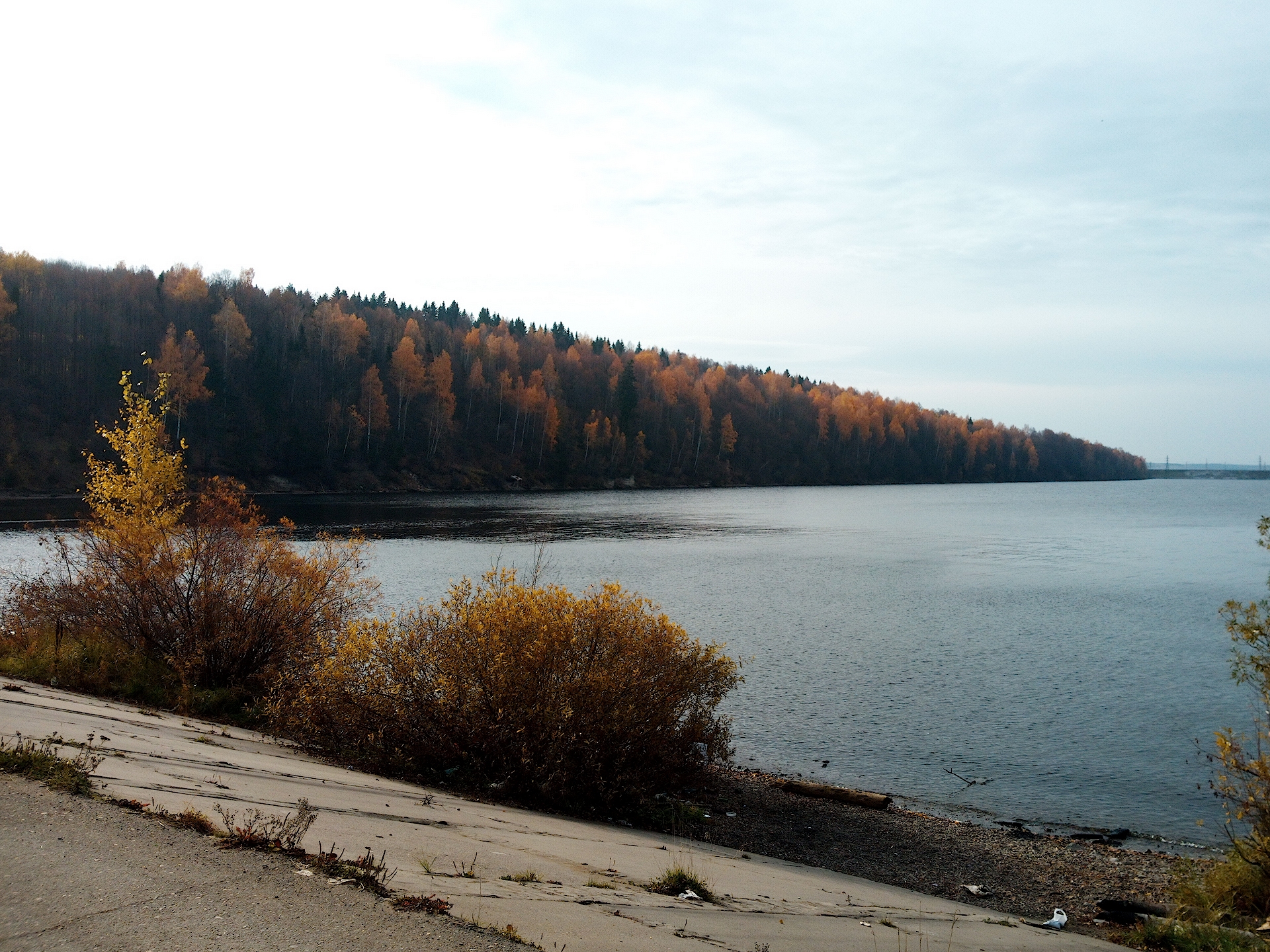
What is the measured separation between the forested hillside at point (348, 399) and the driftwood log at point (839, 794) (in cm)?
6487

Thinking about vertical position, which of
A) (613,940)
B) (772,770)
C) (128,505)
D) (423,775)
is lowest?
(772,770)

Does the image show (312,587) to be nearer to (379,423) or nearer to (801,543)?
(801,543)

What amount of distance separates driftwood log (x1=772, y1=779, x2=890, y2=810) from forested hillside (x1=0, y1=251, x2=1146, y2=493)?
64875 millimetres

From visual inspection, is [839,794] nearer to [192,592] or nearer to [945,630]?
[192,592]

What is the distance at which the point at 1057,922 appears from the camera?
9.91 metres

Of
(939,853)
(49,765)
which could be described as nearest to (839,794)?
(939,853)

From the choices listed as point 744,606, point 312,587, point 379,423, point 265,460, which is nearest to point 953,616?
point 744,606

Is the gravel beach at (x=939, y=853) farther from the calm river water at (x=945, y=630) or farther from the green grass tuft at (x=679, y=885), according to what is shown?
the green grass tuft at (x=679, y=885)

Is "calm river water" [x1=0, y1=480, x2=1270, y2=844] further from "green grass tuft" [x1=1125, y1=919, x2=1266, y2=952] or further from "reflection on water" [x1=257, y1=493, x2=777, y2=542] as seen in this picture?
"green grass tuft" [x1=1125, y1=919, x2=1266, y2=952]

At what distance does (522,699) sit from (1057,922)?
703cm

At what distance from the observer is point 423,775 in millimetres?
11922

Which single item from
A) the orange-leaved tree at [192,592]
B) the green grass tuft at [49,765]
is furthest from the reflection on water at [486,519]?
the green grass tuft at [49,765]

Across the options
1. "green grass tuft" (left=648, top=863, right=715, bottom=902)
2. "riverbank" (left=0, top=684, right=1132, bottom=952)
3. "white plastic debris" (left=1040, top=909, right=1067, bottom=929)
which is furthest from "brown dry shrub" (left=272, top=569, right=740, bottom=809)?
"white plastic debris" (left=1040, top=909, right=1067, bottom=929)

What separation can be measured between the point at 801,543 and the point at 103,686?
47.2 meters
